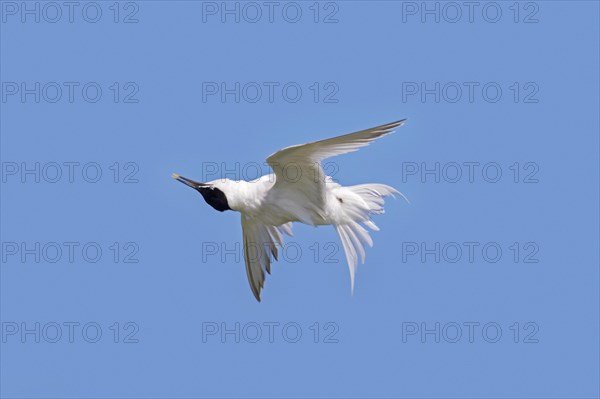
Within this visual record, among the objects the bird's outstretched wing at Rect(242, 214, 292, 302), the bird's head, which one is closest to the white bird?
the bird's head

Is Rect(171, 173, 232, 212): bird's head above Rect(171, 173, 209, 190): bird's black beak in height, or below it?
below

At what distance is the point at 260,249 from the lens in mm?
10266

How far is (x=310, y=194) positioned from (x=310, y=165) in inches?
11.8

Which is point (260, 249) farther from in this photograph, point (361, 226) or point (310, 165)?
point (310, 165)

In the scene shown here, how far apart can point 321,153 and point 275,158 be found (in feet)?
1.10

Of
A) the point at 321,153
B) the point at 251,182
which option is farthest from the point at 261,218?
the point at 321,153

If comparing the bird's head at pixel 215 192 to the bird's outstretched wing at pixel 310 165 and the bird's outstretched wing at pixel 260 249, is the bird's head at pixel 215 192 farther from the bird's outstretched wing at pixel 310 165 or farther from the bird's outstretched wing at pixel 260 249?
the bird's outstretched wing at pixel 260 249

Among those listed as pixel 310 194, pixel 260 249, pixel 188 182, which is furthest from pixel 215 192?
pixel 260 249

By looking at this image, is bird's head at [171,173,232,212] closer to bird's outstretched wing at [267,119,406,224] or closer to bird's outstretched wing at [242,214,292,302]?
bird's outstretched wing at [267,119,406,224]

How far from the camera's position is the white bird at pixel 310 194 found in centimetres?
873

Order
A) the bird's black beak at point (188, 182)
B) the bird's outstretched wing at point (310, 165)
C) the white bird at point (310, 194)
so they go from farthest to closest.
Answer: the bird's black beak at point (188, 182) < the white bird at point (310, 194) < the bird's outstretched wing at point (310, 165)

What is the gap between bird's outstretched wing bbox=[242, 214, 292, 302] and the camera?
33.5ft

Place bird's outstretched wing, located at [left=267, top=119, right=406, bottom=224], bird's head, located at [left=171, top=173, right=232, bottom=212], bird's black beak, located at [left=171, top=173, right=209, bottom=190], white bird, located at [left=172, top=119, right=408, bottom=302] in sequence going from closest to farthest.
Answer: bird's outstretched wing, located at [left=267, top=119, right=406, bottom=224] → white bird, located at [left=172, top=119, right=408, bottom=302] → bird's head, located at [left=171, top=173, right=232, bottom=212] → bird's black beak, located at [left=171, top=173, right=209, bottom=190]

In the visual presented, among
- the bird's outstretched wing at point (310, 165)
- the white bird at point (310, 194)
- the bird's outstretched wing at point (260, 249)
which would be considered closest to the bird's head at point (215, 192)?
the white bird at point (310, 194)
